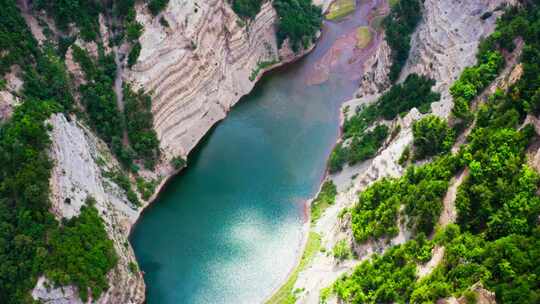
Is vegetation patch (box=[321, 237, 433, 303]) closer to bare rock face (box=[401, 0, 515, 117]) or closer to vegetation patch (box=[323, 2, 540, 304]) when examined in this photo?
vegetation patch (box=[323, 2, 540, 304])

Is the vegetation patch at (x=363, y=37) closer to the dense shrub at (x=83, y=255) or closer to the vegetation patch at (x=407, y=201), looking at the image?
the vegetation patch at (x=407, y=201)

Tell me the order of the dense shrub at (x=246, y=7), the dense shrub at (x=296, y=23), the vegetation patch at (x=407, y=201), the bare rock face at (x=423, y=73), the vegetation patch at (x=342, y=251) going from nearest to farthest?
the vegetation patch at (x=407, y=201)
the vegetation patch at (x=342, y=251)
the bare rock face at (x=423, y=73)
the dense shrub at (x=246, y=7)
the dense shrub at (x=296, y=23)

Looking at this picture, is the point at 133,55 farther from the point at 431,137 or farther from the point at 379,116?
the point at 431,137

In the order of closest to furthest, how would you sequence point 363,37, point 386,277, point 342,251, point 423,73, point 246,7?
point 386,277 < point 342,251 < point 423,73 < point 246,7 < point 363,37

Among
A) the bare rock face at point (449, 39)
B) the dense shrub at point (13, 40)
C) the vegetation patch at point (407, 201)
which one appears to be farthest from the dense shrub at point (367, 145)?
the dense shrub at point (13, 40)

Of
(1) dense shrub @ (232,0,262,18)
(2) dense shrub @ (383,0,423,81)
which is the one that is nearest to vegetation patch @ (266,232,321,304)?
(2) dense shrub @ (383,0,423,81)

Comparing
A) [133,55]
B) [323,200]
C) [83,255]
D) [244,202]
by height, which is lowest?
[323,200]

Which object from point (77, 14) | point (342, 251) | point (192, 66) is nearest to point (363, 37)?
point (192, 66)
